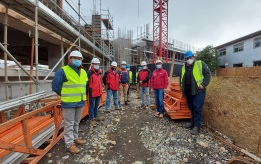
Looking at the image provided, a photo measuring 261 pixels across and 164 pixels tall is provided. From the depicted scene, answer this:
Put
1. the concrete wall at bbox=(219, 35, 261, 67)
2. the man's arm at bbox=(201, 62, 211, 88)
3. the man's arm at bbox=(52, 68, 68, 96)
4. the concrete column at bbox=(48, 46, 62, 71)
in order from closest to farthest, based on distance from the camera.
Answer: the man's arm at bbox=(52, 68, 68, 96) < the man's arm at bbox=(201, 62, 211, 88) < the concrete column at bbox=(48, 46, 62, 71) < the concrete wall at bbox=(219, 35, 261, 67)

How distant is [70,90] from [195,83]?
2.71m

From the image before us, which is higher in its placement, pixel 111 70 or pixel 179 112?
pixel 111 70

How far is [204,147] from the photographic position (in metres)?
3.10

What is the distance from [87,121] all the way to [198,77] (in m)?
3.29

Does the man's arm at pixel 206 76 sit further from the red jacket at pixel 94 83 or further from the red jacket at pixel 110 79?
the red jacket at pixel 110 79

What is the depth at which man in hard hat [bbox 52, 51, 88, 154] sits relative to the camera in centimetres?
276

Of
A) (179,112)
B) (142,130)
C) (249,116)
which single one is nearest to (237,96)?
(249,116)

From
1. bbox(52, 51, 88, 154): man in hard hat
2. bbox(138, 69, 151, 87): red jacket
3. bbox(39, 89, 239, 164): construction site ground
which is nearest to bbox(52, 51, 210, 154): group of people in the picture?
bbox(52, 51, 88, 154): man in hard hat

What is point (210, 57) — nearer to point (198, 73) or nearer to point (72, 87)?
point (198, 73)

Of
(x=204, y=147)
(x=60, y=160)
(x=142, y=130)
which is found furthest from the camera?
(x=142, y=130)

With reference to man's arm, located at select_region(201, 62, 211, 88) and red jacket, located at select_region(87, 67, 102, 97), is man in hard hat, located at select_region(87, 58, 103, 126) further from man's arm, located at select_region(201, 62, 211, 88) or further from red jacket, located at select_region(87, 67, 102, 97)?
man's arm, located at select_region(201, 62, 211, 88)

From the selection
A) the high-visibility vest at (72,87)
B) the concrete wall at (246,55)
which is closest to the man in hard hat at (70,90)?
the high-visibility vest at (72,87)

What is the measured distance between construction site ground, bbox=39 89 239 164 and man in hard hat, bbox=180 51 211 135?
432mm

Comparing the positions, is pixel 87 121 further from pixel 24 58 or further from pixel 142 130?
pixel 24 58
